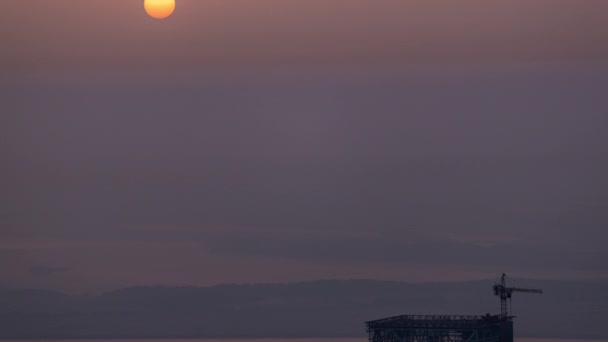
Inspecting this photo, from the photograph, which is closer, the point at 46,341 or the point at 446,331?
the point at 446,331

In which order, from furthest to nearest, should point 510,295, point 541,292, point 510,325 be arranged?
point 541,292
point 510,295
point 510,325

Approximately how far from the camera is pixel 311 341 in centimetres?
17388

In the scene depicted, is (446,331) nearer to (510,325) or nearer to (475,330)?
(475,330)

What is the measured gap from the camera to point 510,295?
81.1m

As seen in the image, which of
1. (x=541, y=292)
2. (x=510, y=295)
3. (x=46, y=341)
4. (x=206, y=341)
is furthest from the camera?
(x=206, y=341)

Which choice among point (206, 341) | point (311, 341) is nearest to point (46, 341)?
point (206, 341)

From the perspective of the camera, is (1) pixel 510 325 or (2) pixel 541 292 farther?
(2) pixel 541 292

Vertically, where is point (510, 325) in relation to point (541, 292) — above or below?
below

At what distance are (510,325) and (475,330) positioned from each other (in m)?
5.41

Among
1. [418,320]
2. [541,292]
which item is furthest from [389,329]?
[541,292]

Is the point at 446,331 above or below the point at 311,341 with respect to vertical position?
below

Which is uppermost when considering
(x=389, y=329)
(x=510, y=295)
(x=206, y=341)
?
(x=206, y=341)

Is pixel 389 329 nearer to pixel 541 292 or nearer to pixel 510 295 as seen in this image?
pixel 510 295

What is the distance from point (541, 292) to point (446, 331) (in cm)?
3645
